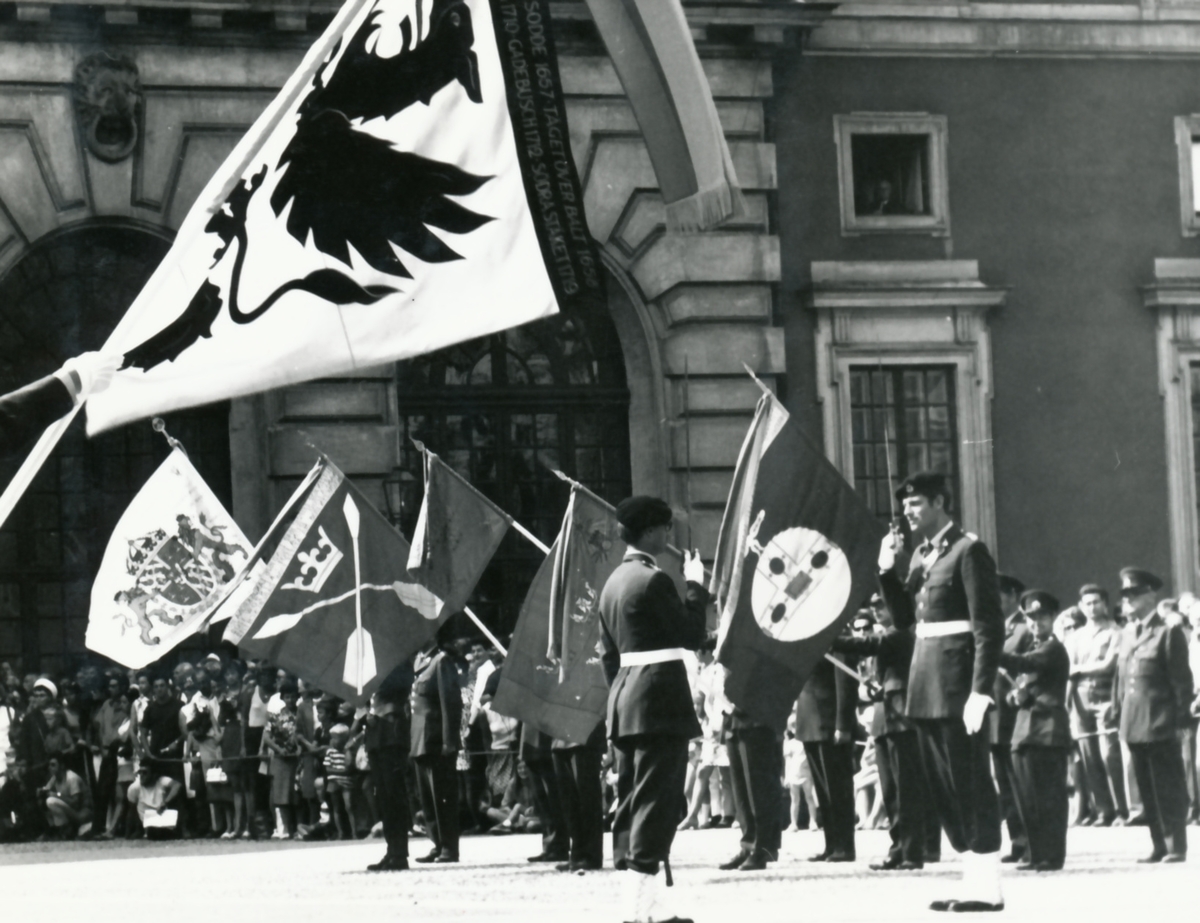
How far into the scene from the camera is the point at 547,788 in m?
17.2

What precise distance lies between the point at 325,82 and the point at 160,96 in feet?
56.5

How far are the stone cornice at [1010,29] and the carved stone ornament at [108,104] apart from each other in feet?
22.8

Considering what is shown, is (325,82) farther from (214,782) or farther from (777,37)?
(777,37)

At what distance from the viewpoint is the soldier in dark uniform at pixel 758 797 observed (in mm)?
15547

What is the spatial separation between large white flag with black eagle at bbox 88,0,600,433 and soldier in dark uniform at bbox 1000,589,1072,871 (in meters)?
7.18

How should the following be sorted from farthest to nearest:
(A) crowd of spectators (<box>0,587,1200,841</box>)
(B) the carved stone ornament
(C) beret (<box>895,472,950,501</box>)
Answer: (B) the carved stone ornament, (A) crowd of spectators (<box>0,587,1200,841</box>), (C) beret (<box>895,472,950,501</box>)

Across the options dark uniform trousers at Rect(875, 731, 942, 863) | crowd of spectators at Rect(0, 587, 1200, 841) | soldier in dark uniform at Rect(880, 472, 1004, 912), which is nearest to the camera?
soldier in dark uniform at Rect(880, 472, 1004, 912)

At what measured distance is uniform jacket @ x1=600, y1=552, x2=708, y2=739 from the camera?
37.3ft

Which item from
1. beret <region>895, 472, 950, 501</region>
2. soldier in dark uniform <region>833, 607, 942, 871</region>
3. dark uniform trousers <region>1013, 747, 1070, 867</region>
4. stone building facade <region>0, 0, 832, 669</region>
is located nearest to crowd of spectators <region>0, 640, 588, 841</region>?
stone building facade <region>0, 0, 832, 669</region>

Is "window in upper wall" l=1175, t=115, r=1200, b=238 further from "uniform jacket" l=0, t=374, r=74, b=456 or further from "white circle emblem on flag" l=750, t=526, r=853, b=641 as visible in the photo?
"uniform jacket" l=0, t=374, r=74, b=456

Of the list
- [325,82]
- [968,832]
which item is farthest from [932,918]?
[325,82]

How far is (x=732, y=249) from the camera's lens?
25719 millimetres

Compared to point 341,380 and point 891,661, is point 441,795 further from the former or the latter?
point 341,380

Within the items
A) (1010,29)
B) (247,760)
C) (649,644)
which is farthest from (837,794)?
(1010,29)
